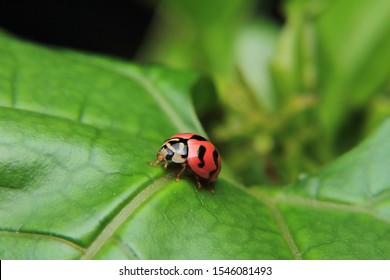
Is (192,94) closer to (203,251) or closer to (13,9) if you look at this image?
(203,251)

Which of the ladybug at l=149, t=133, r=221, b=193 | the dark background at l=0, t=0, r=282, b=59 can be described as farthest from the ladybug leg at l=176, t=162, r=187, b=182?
the dark background at l=0, t=0, r=282, b=59

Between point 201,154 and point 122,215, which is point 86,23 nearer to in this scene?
point 201,154

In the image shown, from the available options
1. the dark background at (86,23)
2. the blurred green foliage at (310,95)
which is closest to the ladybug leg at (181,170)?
the blurred green foliage at (310,95)

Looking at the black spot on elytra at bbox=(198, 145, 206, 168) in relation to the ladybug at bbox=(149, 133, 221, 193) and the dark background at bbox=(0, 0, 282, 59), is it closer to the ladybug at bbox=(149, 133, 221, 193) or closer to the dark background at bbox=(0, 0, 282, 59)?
the ladybug at bbox=(149, 133, 221, 193)

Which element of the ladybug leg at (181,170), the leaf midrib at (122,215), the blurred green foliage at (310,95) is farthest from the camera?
the blurred green foliage at (310,95)

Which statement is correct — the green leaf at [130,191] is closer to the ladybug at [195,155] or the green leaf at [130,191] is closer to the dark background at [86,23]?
the ladybug at [195,155]

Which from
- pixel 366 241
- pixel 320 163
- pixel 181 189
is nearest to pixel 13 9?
pixel 320 163
